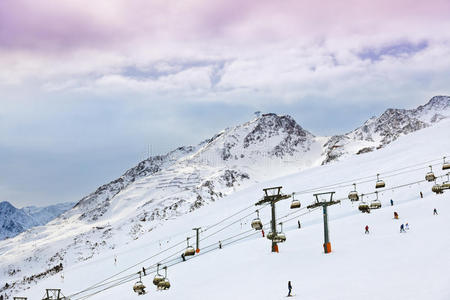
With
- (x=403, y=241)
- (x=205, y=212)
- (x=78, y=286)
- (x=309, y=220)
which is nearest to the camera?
(x=403, y=241)

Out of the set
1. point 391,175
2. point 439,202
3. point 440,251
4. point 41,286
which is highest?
point 391,175

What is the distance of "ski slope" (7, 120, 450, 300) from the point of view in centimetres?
2556

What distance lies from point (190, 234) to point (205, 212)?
648 inches

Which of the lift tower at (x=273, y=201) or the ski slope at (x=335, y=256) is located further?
the lift tower at (x=273, y=201)

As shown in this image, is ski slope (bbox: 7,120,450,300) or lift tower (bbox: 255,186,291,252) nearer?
ski slope (bbox: 7,120,450,300)

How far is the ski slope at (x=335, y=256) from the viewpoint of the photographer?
25562 millimetres

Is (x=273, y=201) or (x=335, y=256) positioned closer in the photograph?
(x=335, y=256)

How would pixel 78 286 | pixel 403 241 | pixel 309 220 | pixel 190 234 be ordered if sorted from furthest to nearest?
pixel 190 234
pixel 78 286
pixel 309 220
pixel 403 241

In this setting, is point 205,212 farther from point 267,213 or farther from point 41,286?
point 41,286

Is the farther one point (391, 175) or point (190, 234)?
point (190, 234)

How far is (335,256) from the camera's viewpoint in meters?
34.2

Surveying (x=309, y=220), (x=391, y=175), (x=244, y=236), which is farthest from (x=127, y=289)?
(x=391, y=175)

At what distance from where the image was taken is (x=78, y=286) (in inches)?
2665

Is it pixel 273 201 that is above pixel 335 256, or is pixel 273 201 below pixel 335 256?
above
